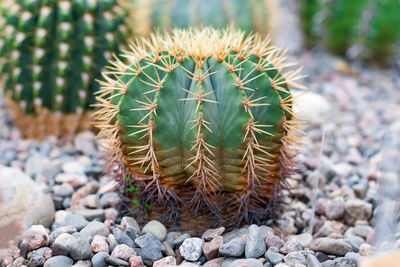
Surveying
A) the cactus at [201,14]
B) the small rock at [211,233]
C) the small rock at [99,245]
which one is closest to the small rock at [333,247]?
the small rock at [211,233]

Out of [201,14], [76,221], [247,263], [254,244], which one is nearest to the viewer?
[247,263]

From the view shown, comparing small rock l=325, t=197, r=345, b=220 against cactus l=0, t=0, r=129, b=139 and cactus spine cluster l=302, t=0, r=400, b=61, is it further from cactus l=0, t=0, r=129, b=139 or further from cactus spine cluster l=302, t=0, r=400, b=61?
cactus spine cluster l=302, t=0, r=400, b=61

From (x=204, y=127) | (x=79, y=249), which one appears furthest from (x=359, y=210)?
(x=79, y=249)

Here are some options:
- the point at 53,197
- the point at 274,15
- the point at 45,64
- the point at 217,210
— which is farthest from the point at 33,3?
the point at 274,15

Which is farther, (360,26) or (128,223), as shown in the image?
(360,26)

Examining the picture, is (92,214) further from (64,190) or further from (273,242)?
(273,242)

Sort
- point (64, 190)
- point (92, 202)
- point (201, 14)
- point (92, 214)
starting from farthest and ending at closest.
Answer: point (201, 14), point (64, 190), point (92, 202), point (92, 214)
